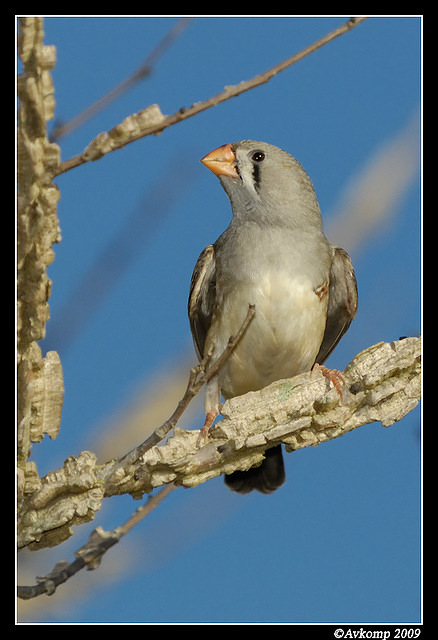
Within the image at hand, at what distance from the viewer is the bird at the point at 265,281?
508cm

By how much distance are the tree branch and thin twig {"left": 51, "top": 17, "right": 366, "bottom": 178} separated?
5.14 feet

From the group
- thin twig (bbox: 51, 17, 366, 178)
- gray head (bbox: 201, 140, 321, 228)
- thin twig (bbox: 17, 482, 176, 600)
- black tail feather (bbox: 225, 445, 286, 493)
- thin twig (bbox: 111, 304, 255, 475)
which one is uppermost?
gray head (bbox: 201, 140, 321, 228)

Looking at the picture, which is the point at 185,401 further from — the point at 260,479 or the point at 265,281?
the point at 260,479

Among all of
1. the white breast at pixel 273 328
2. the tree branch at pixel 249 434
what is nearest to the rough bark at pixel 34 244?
the tree branch at pixel 249 434

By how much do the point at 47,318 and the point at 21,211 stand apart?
19.4 inches

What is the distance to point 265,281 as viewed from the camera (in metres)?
5.04

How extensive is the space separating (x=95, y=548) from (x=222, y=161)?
2717 mm

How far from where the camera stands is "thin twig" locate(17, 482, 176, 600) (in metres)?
3.90

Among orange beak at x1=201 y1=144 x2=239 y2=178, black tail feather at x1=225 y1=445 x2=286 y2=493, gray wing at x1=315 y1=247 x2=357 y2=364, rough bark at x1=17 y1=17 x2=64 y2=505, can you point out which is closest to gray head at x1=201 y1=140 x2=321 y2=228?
orange beak at x1=201 y1=144 x2=239 y2=178

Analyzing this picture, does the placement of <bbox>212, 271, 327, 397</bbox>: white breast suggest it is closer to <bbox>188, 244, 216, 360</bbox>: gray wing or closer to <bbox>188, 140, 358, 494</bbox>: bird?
<bbox>188, 140, 358, 494</bbox>: bird

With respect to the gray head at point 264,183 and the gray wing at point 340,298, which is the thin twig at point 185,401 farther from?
the gray wing at point 340,298

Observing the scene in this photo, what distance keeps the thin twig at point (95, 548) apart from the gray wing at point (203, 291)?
5.56 feet

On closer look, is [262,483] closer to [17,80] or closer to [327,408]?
[327,408]

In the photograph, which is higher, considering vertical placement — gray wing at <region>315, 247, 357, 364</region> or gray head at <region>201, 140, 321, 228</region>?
gray head at <region>201, 140, 321, 228</region>
